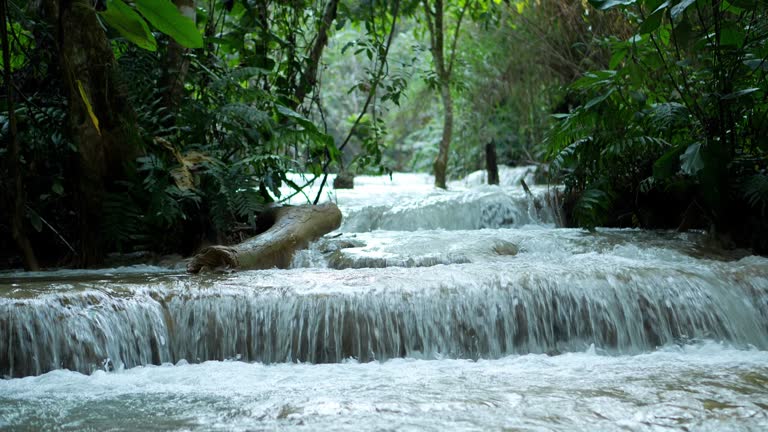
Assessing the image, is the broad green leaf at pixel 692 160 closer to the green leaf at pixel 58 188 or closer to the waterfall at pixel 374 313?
the waterfall at pixel 374 313

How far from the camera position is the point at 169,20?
2482 millimetres

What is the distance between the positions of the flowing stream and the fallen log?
0.24 m

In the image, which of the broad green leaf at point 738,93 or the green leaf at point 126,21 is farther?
the broad green leaf at point 738,93

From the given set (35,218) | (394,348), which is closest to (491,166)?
(35,218)

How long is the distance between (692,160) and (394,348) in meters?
2.86

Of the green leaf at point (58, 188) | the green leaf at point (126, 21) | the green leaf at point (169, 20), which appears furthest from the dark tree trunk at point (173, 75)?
the green leaf at point (126, 21)

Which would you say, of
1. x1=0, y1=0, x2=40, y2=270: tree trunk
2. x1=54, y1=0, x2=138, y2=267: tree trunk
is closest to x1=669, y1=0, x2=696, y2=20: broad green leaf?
x1=54, y1=0, x2=138, y2=267: tree trunk

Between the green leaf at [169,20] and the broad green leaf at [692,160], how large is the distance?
12.3 ft

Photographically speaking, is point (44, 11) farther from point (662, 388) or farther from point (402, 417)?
point (662, 388)

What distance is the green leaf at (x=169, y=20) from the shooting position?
7.66 feet

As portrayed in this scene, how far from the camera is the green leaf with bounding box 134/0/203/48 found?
2.33 m

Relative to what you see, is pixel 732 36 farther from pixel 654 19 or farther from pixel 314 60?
pixel 314 60

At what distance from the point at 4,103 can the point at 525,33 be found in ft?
30.3

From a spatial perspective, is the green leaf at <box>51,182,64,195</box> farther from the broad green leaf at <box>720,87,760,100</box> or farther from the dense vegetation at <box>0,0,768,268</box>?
the broad green leaf at <box>720,87,760,100</box>
